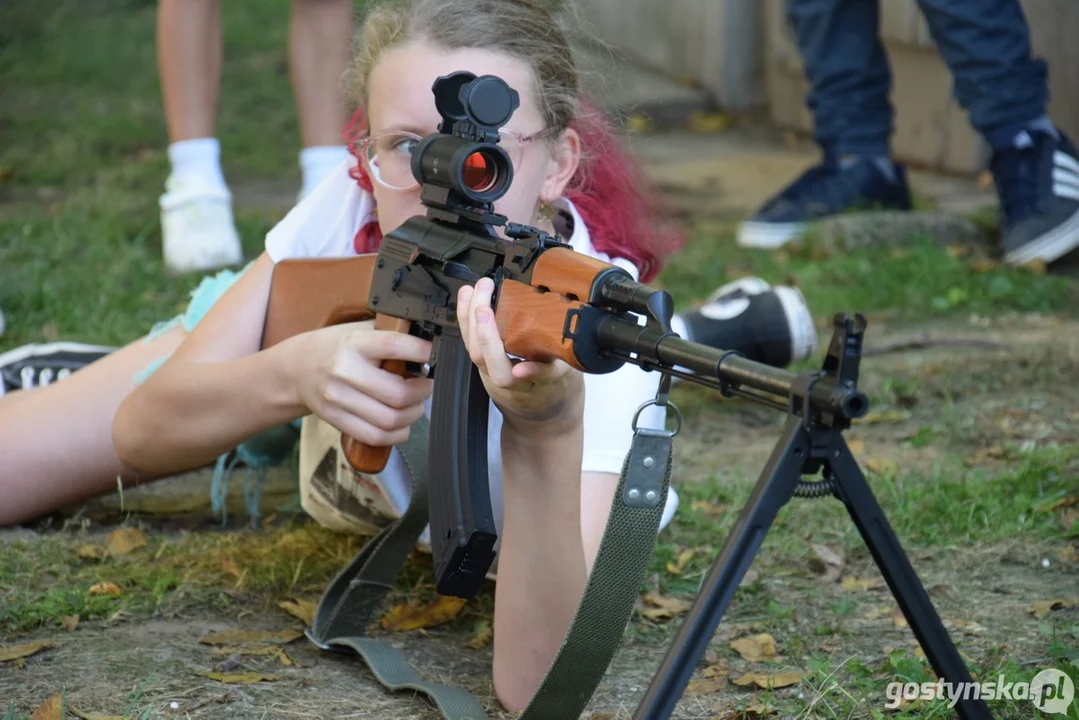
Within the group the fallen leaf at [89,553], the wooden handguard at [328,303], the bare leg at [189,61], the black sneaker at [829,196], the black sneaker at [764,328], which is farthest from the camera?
the black sneaker at [829,196]

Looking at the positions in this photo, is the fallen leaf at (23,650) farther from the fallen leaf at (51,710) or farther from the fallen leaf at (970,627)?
the fallen leaf at (970,627)

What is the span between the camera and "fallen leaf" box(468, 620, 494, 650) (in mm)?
2301

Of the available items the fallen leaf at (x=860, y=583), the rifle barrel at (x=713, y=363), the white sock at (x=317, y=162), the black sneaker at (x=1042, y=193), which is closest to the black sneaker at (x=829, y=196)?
the black sneaker at (x=1042, y=193)

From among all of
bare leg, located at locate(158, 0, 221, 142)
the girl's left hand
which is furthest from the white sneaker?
the girl's left hand

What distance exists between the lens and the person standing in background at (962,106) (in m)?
4.45

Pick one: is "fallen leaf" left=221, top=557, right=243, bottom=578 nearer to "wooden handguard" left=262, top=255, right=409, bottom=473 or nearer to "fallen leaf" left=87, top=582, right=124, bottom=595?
"fallen leaf" left=87, top=582, right=124, bottom=595

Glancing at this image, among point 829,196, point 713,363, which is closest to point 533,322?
point 713,363

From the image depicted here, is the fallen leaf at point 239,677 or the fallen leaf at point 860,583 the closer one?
the fallen leaf at point 239,677

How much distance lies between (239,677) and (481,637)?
44 centimetres

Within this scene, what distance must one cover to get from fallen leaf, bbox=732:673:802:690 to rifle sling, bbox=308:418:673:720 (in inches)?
14.4

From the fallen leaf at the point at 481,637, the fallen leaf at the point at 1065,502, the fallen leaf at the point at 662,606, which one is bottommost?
the fallen leaf at the point at 481,637

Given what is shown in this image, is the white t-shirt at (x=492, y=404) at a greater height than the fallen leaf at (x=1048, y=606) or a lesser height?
greater

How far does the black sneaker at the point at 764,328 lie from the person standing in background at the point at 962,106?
5.24 ft

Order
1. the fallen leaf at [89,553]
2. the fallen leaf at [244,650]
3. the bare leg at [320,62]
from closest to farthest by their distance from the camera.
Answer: the fallen leaf at [244,650] → the fallen leaf at [89,553] → the bare leg at [320,62]
